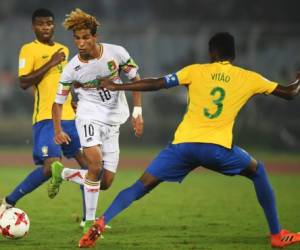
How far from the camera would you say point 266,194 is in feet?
32.3

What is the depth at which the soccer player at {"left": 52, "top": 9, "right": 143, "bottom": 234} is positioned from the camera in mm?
10547

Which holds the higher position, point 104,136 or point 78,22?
point 78,22

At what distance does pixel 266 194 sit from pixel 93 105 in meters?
2.40

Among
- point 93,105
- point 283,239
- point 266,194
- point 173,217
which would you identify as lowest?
point 173,217

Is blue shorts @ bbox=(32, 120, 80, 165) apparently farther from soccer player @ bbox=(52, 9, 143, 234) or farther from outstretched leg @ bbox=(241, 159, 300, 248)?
outstretched leg @ bbox=(241, 159, 300, 248)

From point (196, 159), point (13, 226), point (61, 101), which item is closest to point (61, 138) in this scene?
point (61, 101)

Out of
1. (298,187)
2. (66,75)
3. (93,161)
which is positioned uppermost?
(66,75)

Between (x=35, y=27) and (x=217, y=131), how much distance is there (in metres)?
3.53

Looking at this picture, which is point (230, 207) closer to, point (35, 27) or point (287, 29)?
point (35, 27)

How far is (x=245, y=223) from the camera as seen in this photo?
12.0 m

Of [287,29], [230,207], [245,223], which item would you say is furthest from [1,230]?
[287,29]

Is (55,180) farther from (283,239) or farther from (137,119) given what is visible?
(283,239)

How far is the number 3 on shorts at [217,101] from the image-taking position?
31.2ft

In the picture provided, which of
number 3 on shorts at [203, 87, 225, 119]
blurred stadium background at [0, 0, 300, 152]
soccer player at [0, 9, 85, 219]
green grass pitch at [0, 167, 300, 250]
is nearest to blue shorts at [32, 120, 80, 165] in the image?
soccer player at [0, 9, 85, 219]
